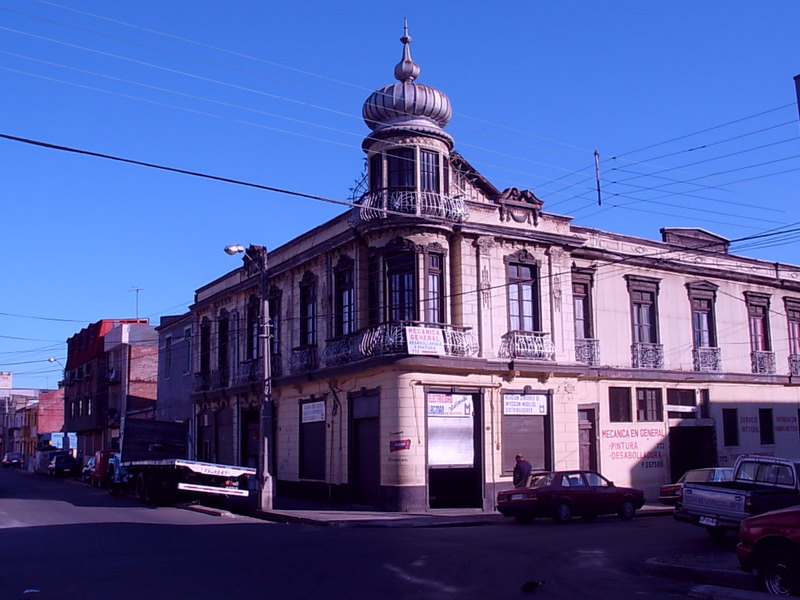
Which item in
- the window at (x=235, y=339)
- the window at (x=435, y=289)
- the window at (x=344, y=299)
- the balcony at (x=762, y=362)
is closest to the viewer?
the window at (x=435, y=289)

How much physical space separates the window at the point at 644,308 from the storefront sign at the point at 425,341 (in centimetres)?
947

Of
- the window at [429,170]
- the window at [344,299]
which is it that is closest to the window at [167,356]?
the window at [344,299]

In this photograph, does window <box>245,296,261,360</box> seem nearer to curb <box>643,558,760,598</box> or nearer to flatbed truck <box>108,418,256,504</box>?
flatbed truck <box>108,418,256,504</box>

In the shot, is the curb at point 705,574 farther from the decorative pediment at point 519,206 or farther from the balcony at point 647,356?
the balcony at point 647,356

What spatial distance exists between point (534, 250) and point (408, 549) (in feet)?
47.2

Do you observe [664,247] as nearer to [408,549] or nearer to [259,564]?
[408,549]

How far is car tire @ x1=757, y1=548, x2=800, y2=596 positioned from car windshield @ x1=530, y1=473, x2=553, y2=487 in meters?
11.1

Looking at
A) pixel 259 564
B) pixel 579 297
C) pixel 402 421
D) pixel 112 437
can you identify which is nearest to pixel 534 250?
pixel 579 297

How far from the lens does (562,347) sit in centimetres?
2784

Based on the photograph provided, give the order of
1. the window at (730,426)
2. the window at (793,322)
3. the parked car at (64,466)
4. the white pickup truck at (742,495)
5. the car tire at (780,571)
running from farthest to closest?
the parked car at (64,466) < the window at (793,322) < the window at (730,426) < the white pickup truck at (742,495) < the car tire at (780,571)

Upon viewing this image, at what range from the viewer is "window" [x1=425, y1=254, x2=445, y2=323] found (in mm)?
25531

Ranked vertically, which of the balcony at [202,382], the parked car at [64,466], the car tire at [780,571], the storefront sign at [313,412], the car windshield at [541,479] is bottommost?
the parked car at [64,466]

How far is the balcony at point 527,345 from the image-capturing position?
2655cm

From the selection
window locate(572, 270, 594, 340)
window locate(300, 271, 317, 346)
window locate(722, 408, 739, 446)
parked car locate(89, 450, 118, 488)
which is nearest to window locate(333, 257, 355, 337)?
window locate(300, 271, 317, 346)
